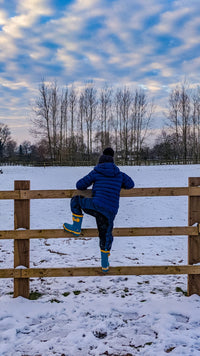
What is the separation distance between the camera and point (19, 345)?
2941 mm

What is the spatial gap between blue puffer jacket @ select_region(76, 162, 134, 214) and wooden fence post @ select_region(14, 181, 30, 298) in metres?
0.86

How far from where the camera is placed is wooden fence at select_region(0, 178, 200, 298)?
382 cm

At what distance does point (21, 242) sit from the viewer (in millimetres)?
3893

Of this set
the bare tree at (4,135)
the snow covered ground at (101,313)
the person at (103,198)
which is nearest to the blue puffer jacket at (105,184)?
the person at (103,198)

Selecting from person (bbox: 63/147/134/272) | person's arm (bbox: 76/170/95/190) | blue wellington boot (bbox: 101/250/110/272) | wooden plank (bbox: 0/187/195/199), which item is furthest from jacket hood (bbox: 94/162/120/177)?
blue wellington boot (bbox: 101/250/110/272)

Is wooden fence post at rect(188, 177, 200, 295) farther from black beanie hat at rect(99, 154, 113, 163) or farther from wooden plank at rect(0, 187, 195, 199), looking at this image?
black beanie hat at rect(99, 154, 113, 163)

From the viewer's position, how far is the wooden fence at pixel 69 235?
3.82 metres

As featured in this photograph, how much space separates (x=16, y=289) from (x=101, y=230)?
152 centimetres

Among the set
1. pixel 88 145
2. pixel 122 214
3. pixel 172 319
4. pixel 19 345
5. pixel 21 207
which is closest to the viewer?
pixel 19 345

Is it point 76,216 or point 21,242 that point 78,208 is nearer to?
point 76,216

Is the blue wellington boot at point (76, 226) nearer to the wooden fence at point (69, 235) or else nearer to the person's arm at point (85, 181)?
the wooden fence at point (69, 235)

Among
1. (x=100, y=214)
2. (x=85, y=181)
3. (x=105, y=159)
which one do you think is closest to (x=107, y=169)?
(x=105, y=159)

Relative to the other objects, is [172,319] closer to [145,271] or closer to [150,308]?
[150,308]

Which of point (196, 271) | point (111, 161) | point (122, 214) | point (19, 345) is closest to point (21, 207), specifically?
point (111, 161)
